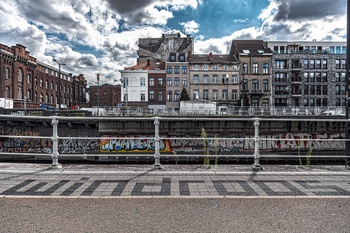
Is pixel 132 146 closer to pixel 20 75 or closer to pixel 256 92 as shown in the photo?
pixel 256 92

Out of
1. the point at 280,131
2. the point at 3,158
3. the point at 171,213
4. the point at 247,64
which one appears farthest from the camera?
the point at 247,64

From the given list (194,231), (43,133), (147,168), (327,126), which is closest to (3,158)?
(43,133)

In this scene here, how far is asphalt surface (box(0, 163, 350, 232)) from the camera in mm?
3510

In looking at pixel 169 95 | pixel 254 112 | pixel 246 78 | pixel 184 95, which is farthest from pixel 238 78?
pixel 254 112

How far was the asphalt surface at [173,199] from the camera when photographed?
3510 millimetres

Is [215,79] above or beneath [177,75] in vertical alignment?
beneath

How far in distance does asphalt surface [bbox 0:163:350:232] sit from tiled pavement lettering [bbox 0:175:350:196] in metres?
0.02

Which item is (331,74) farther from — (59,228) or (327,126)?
(59,228)

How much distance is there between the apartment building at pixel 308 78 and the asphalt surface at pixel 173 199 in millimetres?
57291

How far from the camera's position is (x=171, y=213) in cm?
387

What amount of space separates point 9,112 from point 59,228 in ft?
93.5

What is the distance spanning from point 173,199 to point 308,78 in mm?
64152

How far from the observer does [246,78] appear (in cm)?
5803

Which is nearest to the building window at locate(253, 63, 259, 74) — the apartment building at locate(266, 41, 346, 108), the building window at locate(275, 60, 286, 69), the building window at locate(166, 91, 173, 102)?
the apartment building at locate(266, 41, 346, 108)
